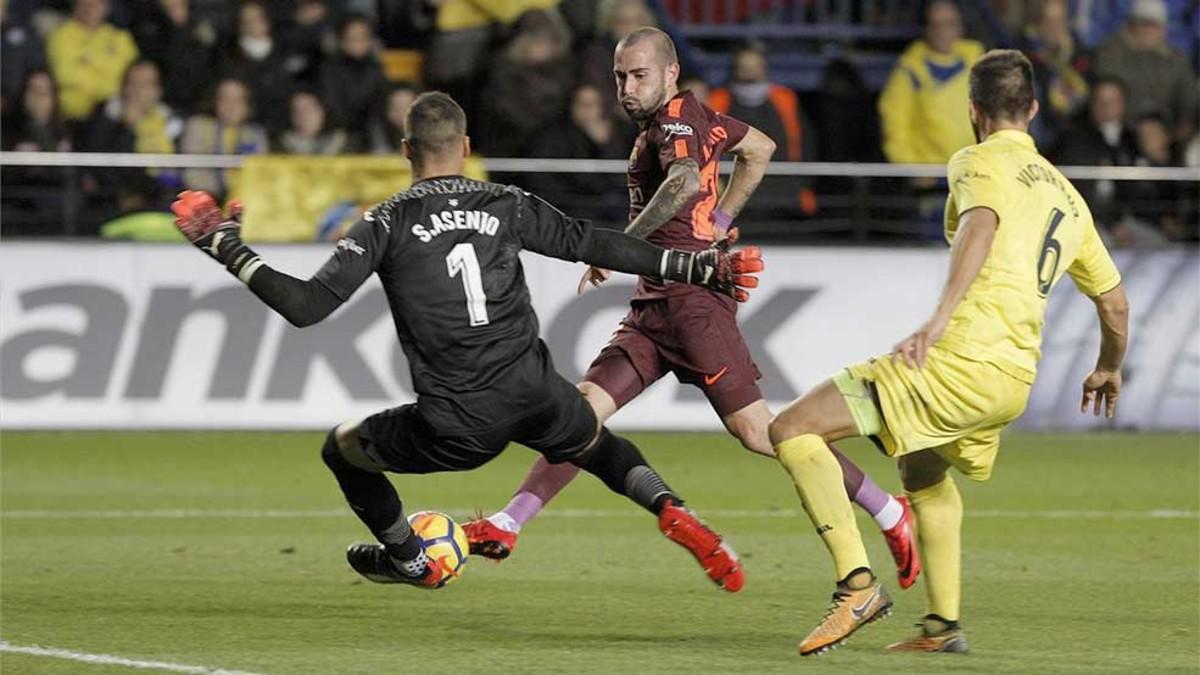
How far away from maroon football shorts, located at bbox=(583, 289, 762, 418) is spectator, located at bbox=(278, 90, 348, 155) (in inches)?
297

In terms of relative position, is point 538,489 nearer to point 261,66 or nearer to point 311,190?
point 311,190

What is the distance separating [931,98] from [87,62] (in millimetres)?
6097

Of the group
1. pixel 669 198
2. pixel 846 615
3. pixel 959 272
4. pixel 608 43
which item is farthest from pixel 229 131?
pixel 959 272

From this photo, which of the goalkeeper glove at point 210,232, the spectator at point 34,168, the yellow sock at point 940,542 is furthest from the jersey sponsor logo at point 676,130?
the spectator at point 34,168

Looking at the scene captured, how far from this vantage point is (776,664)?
679 centimetres

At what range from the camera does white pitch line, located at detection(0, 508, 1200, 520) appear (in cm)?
1080

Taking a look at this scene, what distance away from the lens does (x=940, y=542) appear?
6934mm

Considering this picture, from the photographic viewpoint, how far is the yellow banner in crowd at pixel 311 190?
1472 centimetres

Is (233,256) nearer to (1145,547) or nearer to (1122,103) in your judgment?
(1145,547)

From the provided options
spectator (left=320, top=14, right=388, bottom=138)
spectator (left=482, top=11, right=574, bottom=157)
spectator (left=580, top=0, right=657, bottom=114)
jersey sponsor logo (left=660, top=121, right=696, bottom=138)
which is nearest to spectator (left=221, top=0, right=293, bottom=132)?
spectator (left=320, top=14, right=388, bottom=138)

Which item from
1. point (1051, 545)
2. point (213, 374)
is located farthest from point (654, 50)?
point (213, 374)

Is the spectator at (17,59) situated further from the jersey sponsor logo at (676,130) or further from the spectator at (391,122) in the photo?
the jersey sponsor logo at (676,130)

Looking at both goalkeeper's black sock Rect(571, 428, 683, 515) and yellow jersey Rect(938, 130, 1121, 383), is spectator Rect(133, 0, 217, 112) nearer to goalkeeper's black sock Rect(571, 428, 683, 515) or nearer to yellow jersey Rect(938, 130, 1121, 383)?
goalkeeper's black sock Rect(571, 428, 683, 515)

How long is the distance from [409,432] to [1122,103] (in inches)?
402
